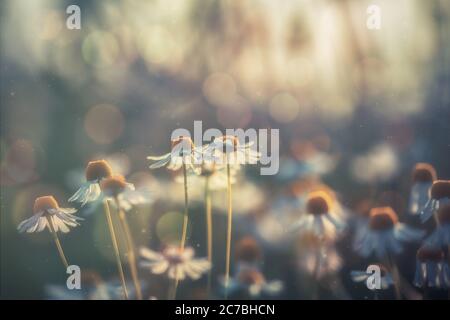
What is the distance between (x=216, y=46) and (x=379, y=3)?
37 centimetres

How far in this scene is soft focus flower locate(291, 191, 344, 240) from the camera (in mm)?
1027

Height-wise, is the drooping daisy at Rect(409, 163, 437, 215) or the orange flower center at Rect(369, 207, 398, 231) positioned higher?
the drooping daisy at Rect(409, 163, 437, 215)

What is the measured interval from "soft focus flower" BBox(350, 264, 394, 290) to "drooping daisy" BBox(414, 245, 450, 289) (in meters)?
0.08

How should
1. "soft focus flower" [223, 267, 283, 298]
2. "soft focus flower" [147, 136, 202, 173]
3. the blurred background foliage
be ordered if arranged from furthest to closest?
1. the blurred background foliage
2. "soft focus flower" [223, 267, 283, 298]
3. "soft focus flower" [147, 136, 202, 173]

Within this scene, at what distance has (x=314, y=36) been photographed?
4.08 feet

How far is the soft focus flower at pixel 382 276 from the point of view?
100cm

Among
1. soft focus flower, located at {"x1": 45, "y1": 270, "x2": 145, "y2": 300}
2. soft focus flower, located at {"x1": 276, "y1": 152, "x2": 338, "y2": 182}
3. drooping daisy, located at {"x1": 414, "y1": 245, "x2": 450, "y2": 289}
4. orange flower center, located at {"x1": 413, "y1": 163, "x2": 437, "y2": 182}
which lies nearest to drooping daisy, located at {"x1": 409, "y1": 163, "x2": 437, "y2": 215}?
orange flower center, located at {"x1": 413, "y1": 163, "x2": 437, "y2": 182}

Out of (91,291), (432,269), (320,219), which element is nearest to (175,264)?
(91,291)

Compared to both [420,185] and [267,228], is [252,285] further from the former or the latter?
[420,185]

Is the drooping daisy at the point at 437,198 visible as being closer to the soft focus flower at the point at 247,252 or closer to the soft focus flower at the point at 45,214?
the soft focus flower at the point at 247,252

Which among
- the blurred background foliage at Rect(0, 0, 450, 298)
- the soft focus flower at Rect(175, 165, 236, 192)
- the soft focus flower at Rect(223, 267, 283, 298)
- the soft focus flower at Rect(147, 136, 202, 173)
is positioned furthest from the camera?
the blurred background foliage at Rect(0, 0, 450, 298)

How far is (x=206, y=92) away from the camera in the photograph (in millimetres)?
1322

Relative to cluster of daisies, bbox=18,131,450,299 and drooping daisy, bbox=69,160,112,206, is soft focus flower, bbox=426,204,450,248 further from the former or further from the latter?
drooping daisy, bbox=69,160,112,206
